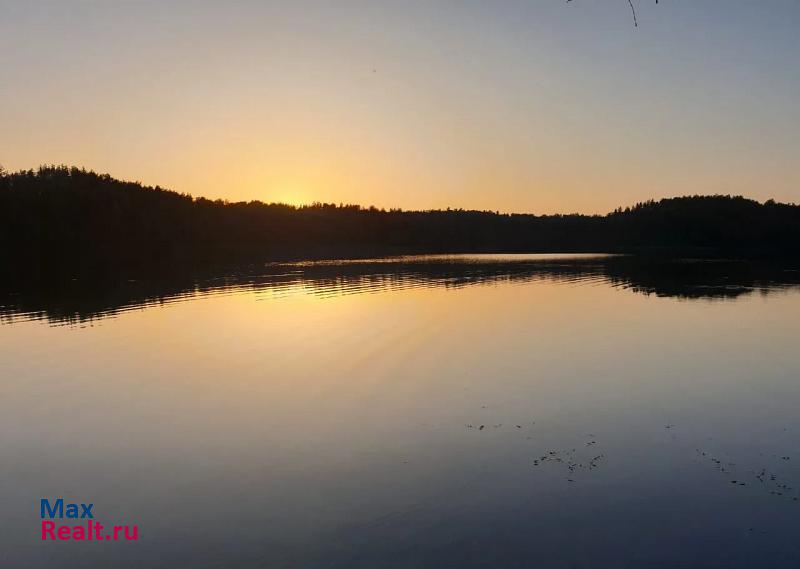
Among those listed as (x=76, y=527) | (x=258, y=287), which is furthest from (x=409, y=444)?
(x=258, y=287)

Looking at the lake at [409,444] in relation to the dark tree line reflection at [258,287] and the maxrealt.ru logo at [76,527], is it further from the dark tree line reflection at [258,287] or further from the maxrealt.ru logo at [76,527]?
the dark tree line reflection at [258,287]

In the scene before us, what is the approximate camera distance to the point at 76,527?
41.2ft

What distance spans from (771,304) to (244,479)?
50.5 meters

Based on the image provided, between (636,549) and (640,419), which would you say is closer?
(636,549)

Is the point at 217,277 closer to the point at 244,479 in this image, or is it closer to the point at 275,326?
the point at 275,326

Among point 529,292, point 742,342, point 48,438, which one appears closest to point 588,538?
point 48,438

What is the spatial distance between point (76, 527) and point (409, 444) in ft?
29.1

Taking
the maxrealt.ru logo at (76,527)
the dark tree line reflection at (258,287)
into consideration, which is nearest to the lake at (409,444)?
the maxrealt.ru logo at (76,527)

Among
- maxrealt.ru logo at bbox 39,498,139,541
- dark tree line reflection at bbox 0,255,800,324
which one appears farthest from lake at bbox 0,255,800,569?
dark tree line reflection at bbox 0,255,800,324

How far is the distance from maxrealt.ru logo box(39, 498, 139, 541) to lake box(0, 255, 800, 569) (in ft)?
0.76

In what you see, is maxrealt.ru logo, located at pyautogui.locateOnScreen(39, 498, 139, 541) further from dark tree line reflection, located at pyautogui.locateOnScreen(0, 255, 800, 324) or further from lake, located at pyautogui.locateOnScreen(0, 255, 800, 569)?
dark tree line reflection, located at pyautogui.locateOnScreen(0, 255, 800, 324)

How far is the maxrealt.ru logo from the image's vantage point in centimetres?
1208

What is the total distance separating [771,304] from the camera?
49.2 metres

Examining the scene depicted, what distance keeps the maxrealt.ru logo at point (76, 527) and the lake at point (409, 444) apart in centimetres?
23
